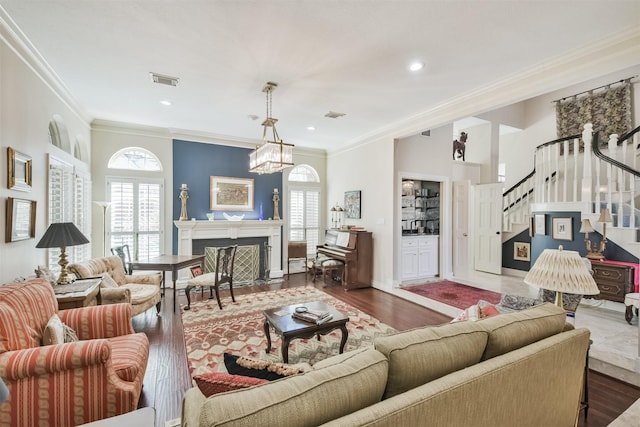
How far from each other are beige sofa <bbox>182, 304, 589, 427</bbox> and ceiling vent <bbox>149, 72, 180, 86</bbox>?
347 cm

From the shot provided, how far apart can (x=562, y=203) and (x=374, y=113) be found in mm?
3502

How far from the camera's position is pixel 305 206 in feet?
22.9

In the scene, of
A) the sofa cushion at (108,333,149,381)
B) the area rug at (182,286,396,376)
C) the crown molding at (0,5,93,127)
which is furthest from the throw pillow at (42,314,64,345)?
the crown molding at (0,5,93,127)

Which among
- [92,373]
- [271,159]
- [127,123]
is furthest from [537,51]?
[127,123]

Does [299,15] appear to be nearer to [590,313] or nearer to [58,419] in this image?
[58,419]

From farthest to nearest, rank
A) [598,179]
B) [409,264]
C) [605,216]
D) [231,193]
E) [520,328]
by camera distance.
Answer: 1. [231,193]
2. [409,264]
3. [598,179]
4. [605,216]
5. [520,328]

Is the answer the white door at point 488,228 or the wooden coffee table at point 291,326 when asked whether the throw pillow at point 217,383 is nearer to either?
the wooden coffee table at point 291,326

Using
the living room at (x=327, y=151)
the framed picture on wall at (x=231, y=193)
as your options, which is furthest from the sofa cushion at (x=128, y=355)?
the framed picture on wall at (x=231, y=193)

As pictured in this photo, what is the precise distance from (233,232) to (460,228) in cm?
486

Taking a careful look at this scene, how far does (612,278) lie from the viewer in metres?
3.94

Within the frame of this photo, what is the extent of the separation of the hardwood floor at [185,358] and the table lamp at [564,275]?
3.29 ft

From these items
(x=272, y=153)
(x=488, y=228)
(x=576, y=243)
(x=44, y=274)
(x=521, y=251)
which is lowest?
(x=521, y=251)

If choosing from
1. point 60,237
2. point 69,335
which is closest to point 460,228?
point 69,335

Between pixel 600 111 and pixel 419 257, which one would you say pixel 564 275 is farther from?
pixel 600 111
